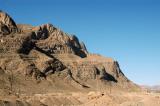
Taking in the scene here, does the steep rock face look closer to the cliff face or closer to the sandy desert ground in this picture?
the cliff face

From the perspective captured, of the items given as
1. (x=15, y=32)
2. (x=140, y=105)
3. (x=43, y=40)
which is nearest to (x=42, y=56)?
(x=15, y=32)

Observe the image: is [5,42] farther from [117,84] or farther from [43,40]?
[117,84]

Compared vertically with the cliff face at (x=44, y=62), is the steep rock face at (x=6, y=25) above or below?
above

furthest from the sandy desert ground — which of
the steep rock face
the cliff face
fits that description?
the steep rock face

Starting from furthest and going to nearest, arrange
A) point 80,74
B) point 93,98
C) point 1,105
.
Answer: point 80,74
point 93,98
point 1,105

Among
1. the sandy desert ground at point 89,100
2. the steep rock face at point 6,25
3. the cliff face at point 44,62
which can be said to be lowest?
the sandy desert ground at point 89,100

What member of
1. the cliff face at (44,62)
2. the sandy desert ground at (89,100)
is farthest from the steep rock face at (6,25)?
the sandy desert ground at (89,100)

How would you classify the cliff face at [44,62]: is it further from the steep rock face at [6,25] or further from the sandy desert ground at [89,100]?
the sandy desert ground at [89,100]

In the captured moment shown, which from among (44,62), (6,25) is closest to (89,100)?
(44,62)

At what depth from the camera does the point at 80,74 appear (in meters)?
180

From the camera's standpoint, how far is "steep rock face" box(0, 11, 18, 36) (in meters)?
156

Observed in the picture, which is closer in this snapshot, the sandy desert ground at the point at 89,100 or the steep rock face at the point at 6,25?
the sandy desert ground at the point at 89,100

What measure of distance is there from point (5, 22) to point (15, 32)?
971 centimetres

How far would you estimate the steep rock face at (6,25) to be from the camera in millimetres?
156375
